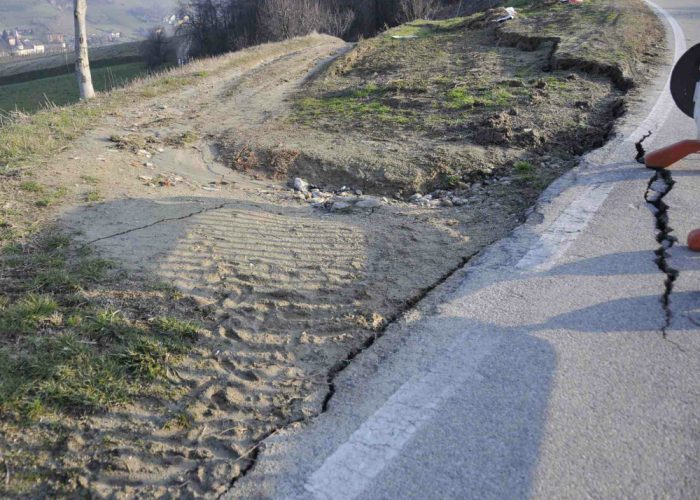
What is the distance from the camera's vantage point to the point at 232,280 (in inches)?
154

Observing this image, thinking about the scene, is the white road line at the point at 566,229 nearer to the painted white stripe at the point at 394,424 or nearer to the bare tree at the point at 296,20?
the painted white stripe at the point at 394,424

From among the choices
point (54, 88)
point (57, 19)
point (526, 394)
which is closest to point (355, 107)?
point (526, 394)

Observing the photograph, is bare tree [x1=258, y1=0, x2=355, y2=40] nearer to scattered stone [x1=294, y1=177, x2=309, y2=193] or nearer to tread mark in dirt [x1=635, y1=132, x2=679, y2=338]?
scattered stone [x1=294, y1=177, x2=309, y2=193]

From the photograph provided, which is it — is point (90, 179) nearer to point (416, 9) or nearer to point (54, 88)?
point (416, 9)

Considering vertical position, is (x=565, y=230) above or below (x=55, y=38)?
below

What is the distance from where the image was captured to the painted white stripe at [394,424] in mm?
2168

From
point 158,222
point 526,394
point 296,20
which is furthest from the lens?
point 296,20

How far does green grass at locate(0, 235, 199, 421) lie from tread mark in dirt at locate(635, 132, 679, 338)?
115 inches

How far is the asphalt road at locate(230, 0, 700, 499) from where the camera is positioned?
216 centimetres

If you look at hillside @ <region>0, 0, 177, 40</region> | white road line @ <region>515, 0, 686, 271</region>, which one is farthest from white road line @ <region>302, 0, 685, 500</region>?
hillside @ <region>0, 0, 177, 40</region>

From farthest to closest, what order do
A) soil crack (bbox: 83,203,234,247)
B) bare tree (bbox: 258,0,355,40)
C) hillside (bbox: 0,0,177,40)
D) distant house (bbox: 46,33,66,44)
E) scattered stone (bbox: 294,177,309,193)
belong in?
1. hillside (bbox: 0,0,177,40)
2. distant house (bbox: 46,33,66,44)
3. bare tree (bbox: 258,0,355,40)
4. scattered stone (bbox: 294,177,309,193)
5. soil crack (bbox: 83,203,234,247)

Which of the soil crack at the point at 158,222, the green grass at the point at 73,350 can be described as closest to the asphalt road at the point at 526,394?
the green grass at the point at 73,350

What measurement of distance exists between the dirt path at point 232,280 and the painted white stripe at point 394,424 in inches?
14.9

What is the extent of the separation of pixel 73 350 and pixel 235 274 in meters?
1.26
